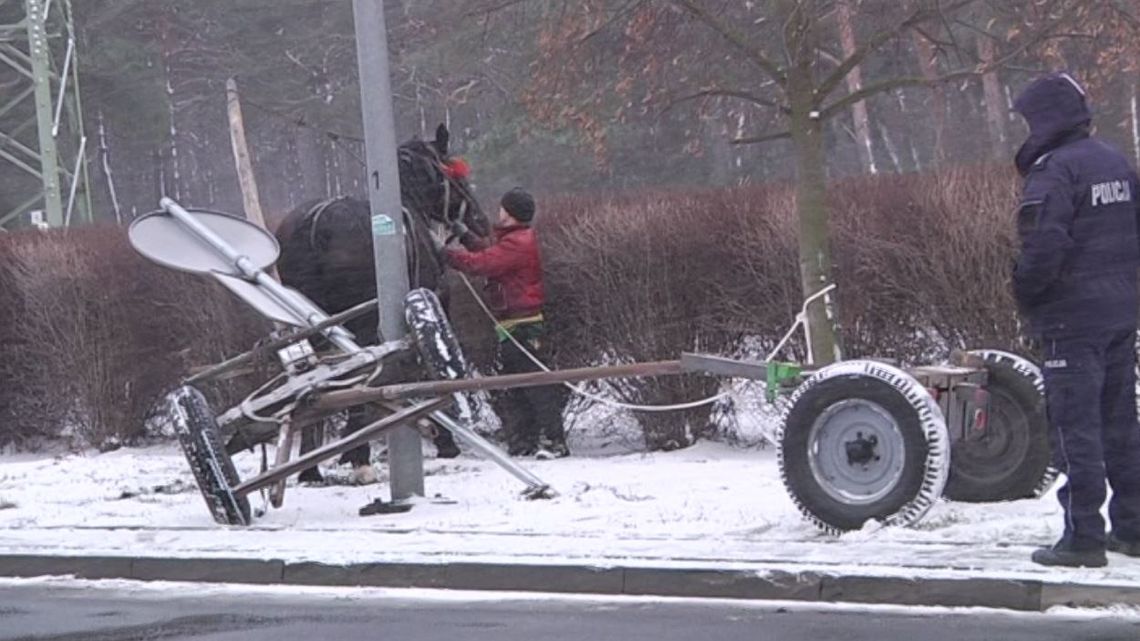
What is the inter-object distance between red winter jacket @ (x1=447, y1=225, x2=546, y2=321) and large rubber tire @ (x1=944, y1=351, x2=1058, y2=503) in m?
3.83

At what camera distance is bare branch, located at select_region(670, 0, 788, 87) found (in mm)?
10852

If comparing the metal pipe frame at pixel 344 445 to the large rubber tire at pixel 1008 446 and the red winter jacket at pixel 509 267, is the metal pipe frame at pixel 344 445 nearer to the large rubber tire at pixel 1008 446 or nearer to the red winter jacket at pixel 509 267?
the red winter jacket at pixel 509 267

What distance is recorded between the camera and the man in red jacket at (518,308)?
37.9 ft

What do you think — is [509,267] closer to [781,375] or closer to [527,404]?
[527,404]

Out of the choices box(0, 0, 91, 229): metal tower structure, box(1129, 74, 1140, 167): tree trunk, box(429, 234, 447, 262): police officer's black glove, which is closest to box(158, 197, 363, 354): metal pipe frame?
box(429, 234, 447, 262): police officer's black glove

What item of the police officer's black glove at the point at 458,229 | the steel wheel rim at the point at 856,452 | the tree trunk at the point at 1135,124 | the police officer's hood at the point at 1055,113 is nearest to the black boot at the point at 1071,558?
the steel wheel rim at the point at 856,452

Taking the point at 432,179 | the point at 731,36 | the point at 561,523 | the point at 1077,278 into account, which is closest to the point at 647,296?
the point at 432,179

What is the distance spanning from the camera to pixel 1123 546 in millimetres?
7352

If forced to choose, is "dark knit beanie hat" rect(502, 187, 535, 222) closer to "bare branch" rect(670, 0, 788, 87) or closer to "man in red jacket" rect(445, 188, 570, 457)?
"man in red jacket" rect(445, 188, 570, 457)

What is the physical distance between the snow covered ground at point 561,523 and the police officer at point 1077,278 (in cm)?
31

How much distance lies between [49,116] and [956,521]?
21992mm

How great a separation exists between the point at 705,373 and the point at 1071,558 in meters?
2.71

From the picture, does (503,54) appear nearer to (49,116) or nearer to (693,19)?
(49,116)

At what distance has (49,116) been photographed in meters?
27.2
